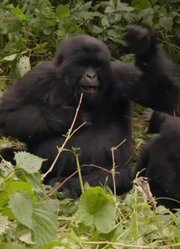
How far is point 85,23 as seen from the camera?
7.13m

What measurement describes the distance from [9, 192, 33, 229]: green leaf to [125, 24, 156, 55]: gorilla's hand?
2058mm

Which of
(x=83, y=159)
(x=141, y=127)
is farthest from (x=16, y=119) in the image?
Answer: (x=141, y=127)

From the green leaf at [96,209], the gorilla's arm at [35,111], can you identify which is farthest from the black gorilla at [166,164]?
the green leaf at [96,209]

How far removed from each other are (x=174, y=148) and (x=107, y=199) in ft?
4.10

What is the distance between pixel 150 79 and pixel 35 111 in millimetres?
741

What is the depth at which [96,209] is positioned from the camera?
3.60m

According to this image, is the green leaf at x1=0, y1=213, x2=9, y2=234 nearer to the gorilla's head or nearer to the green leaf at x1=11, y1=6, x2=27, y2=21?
the gorilla's head

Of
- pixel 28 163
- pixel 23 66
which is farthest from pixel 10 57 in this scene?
pixel 28 163

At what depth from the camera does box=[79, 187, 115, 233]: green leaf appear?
3.58 m

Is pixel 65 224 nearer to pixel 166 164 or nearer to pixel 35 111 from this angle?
pixel 166 164

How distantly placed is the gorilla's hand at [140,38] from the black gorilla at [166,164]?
55 centimetres

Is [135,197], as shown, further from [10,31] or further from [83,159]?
[10,31]

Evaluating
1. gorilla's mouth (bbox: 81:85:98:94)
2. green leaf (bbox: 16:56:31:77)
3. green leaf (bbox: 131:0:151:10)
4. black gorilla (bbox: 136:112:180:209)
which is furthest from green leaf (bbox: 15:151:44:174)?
green leaf (bbox: 131:0:151:10)

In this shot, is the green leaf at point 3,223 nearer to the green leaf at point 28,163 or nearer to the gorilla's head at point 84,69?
the green leaf at point 28,163
